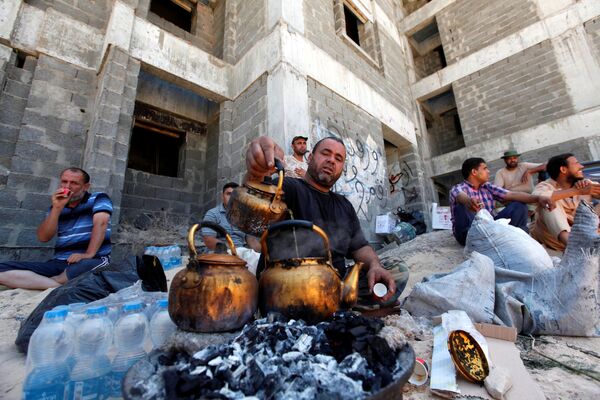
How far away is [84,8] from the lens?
4.61 metres

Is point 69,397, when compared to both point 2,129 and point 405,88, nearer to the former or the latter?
point 2,129

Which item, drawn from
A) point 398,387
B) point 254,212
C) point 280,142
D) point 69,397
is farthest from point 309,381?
point 280,142

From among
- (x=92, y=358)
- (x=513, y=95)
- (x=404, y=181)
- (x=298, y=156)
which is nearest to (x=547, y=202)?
(x=298, y=156)

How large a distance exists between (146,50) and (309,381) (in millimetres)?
5474

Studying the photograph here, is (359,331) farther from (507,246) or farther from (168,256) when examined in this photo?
(168,256)

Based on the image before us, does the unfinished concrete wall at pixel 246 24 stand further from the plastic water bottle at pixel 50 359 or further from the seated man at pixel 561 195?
the plastic water bottle at pixel 50 359

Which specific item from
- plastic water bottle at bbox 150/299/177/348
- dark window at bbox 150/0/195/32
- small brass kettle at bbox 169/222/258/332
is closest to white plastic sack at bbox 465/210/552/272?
small brass kettle at bbox 169/222/258/332

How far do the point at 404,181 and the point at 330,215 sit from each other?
632cm

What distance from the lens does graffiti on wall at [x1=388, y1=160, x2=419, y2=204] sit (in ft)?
24.5

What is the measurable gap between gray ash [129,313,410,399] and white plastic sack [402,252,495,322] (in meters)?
1.05

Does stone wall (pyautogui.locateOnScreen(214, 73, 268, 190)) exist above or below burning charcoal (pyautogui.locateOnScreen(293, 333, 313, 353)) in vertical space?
above

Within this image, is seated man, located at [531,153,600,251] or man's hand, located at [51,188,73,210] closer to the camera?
man's hand, located at [51,188,73,210]

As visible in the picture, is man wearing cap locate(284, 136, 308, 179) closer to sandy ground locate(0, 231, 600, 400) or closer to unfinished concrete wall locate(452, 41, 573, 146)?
sandy ground locate(0, 231, 600, 400)

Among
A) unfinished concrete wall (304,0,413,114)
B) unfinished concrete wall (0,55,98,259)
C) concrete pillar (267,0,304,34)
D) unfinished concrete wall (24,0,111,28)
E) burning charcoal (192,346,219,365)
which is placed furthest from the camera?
unfinished concrete wall (304,0,413,114)
